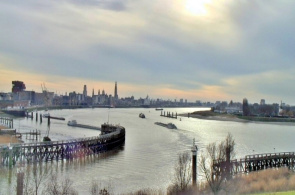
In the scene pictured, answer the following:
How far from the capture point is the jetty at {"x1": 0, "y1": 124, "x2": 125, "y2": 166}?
39.1 meters

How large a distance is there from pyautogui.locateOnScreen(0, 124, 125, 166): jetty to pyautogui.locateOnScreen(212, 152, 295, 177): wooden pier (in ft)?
74.4

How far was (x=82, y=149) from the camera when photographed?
162 ft

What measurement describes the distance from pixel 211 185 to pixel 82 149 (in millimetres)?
27885

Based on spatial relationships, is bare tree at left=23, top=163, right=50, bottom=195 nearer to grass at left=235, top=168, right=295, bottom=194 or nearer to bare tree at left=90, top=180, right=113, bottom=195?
bare tree at left=90, top=180, right=113, bottom=195

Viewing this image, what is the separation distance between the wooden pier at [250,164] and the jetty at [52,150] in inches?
893

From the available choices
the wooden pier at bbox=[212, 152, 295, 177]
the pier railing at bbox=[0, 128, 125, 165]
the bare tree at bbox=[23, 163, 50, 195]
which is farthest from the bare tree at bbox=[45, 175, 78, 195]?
the wooden pier at bbox=[212, 152, 295, 177]

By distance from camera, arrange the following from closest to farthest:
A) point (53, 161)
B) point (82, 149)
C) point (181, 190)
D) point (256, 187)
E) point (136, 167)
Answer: point (181, 190)
point (256, 187)
point (136, 167)
point (53, 161)
point (82, 149)

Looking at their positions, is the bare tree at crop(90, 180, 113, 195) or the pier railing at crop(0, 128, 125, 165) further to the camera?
the pier railing at crop(0, 128, 125, 165)

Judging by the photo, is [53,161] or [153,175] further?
[53,161]

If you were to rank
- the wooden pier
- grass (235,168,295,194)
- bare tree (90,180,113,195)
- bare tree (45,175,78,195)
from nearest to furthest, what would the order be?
bare tree (45,175,78,195) < bare tree (90,180,113,195) < grass (235,168,295,194) < the wooden pier

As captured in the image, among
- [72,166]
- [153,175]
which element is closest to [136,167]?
[153,175]

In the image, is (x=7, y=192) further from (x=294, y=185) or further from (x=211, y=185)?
(x=294, y=185)

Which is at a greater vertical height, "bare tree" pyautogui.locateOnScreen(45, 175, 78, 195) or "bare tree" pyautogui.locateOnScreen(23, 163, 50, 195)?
"bare tree" pyautogui.locateOnScreen(45, 175, 78, 195)

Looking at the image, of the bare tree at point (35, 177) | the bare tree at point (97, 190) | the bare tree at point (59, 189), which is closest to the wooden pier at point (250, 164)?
the bare tree at point (97, 190)
